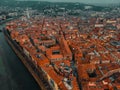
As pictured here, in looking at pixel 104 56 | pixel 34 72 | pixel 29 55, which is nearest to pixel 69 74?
pixel 34 72

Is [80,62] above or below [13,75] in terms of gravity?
above

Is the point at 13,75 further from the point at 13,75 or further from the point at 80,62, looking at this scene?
the point at 80,62

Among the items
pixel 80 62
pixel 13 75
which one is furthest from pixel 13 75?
pixel 80 62

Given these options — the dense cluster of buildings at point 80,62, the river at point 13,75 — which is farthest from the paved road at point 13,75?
the dense cluster of buildings at point 80,62

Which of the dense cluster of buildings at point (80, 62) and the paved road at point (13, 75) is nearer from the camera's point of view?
the dense cluster of buildings at point (80, 62)

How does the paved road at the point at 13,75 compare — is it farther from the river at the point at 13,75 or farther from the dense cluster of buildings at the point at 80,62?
the dense cluster of buildings at the point at 80,62

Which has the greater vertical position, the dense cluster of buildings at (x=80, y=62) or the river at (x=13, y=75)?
the dense cluster of buildings at (x=80, y=62)

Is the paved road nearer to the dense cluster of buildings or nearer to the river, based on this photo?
the river

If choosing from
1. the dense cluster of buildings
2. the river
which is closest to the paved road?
the river
